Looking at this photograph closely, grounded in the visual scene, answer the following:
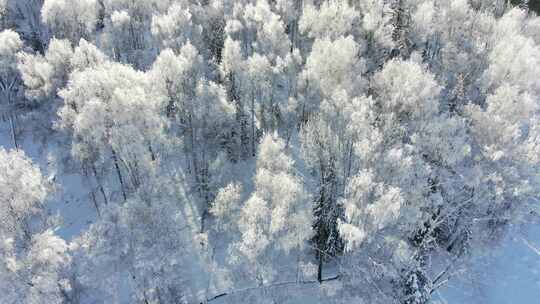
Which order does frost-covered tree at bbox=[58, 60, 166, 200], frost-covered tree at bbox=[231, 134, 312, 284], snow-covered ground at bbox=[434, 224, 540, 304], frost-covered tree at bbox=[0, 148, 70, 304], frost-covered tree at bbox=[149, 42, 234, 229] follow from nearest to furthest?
frost-covered tree at bbox=[0, 148, 70, 304] → frost-covered tree at bbox=[231, 134, 312, 284] → frost-covered tree at bbox=[58, 60, 166, 200] → snow-covered ground at bbox=[434, 224, 540, 304] → frost-covered tree at bbox=[149, 42, 234, 229]

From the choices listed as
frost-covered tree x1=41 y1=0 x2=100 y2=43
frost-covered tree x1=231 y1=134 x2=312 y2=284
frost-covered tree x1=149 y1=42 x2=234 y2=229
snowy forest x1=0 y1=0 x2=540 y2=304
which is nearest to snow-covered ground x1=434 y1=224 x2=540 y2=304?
snowy forest x1=0 y1=0 x2=540 y2=304

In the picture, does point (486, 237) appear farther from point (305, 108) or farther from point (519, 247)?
point (305, 108)

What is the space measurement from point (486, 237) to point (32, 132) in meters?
49.8

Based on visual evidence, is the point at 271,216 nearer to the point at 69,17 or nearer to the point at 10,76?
the point at 69,17

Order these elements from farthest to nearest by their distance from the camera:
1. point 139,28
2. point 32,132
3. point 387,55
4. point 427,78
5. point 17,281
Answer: point 139,28 → point 32,132 → point 387,55 → point 427,78 → point 17,281

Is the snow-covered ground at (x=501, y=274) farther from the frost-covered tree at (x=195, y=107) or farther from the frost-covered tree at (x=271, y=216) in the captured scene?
the frost-covered tree at (x=195, y=107)

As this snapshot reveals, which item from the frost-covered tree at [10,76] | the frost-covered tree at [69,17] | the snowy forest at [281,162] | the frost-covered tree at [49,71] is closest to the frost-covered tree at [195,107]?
the snowy forest at [281,162]

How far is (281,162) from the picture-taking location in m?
34.4

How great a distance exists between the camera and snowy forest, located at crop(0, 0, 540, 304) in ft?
108

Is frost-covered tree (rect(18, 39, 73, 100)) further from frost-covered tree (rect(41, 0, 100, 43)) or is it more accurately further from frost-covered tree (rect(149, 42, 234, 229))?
frost-covered tree (rect(149, 42, 234, 229))

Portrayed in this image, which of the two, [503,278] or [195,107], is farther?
[195,107]

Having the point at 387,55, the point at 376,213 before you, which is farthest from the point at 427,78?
the point at 376,213

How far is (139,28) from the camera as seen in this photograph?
54.4 metres

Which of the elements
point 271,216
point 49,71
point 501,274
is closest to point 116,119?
point 49,71
